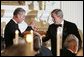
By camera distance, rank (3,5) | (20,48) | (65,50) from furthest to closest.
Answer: (3,5)
(65,50)
(20,48)

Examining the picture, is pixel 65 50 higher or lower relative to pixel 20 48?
lower

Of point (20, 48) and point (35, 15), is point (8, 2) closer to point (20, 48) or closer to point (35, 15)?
point (35, 15)

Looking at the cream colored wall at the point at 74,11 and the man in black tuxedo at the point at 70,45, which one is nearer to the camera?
the man in black tuxedo at the point at 70,45

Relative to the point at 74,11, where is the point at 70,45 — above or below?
above

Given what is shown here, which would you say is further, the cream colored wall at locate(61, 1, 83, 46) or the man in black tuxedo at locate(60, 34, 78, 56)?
the cream colored wall at locate(61, 1, 83, 46)

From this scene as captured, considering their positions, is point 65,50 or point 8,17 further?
point 8,17

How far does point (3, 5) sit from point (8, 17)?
0.20 m

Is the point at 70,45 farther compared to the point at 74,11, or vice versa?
the point at 74,11

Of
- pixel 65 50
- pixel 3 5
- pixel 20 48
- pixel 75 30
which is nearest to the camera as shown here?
pixel 20 48

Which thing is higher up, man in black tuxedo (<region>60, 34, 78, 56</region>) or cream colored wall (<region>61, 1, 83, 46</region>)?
man in black tuxedo (<region>60, 34, 78, 56</region>)

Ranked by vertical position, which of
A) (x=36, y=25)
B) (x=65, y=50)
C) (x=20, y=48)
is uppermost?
(x=20, y=48)

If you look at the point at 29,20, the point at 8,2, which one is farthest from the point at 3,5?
the point at 29,20

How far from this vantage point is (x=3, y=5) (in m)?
4.04

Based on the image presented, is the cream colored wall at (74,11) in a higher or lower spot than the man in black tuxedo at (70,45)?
lower
